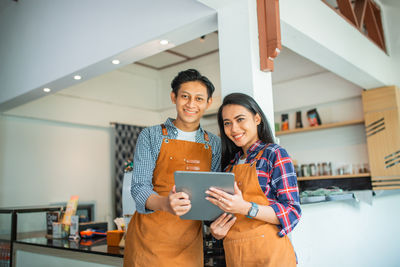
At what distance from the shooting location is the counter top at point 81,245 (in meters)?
2.65

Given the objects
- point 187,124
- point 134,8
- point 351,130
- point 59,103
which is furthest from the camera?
point 59,103

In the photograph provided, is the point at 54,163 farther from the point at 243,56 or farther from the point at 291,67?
the point at 243,56

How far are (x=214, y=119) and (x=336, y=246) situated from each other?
493 cm

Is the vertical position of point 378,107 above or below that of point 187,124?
above

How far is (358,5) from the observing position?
5.43m

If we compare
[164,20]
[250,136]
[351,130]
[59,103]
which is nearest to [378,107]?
[351,130]

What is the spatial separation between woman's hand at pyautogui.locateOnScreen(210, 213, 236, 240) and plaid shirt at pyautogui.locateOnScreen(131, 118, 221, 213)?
0.33m

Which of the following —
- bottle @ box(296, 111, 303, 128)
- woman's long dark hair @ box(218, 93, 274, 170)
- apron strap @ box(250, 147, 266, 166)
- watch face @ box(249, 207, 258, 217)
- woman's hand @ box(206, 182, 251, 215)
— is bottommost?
watch face @ box(249, 207, 258, 217)

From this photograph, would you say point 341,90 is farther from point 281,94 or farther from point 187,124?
point 187,124

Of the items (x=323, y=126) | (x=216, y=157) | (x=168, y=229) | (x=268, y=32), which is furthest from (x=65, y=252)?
(x=323, y=126)

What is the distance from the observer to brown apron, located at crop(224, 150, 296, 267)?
169 centimetres

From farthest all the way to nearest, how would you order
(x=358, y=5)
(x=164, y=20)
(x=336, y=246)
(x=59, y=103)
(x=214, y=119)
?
(x=214, y=119) → (x=59, y=103) → (x=358, y=5) → (x=164, y=20) → (x=336, y=246)

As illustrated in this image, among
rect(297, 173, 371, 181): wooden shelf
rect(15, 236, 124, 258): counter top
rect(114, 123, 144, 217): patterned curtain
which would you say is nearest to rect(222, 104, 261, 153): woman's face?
rect(15, 236, 124, 258): counter top

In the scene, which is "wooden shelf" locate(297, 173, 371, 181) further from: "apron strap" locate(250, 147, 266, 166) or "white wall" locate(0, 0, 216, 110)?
"apron strap" locate(250, 147, 266, 166)
